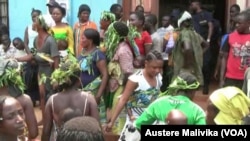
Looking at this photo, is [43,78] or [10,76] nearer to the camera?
[10,76]

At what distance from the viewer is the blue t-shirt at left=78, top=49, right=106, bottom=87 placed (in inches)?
247

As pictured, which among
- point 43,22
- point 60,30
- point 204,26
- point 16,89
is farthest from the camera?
point 204,26

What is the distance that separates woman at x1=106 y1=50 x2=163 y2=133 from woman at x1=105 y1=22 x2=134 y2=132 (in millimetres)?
921

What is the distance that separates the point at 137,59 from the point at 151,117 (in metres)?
2.49

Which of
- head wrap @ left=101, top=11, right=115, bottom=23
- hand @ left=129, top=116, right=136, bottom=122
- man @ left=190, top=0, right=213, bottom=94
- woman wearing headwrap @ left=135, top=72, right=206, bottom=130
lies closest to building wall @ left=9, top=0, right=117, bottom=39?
man @ left=190, top=0, right=213, bottom=94

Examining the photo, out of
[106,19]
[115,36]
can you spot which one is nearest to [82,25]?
[106,19]

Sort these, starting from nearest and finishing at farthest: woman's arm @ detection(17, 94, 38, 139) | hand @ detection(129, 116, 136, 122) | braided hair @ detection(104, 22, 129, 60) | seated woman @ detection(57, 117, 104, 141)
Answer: seated woman @ detection(57, 117, 104, 141)
woman's arm @ detection(17, 94, 38, 139)
hand @ detection(129, 116, 136, 122)
braided hair @ detection(104, 22, 129, 60)

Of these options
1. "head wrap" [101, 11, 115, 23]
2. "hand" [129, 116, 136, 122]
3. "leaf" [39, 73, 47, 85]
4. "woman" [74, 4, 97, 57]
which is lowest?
"hand" [129, 116, 136, 122]

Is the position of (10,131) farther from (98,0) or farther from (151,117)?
(98,0)

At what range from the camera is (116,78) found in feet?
21.4

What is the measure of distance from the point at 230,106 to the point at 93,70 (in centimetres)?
284

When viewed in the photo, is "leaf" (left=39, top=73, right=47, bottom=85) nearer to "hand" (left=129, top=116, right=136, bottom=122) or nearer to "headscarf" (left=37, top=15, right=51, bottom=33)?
"headscarf" (left=37, top=15, right=51, bottom=33)

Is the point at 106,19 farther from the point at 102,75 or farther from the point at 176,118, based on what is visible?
the point at 176,118

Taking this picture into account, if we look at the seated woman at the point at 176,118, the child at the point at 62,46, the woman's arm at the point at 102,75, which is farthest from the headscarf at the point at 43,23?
the seated woman at the point at 176,118
